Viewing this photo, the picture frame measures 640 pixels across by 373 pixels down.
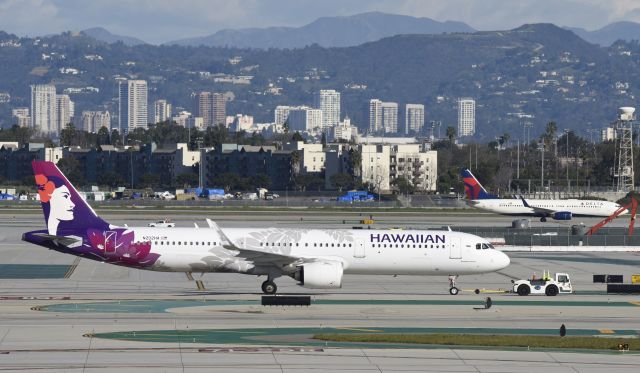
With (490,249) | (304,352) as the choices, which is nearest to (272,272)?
(490,249)

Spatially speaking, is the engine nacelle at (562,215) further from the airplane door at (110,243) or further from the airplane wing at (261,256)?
the airplane door at (110,243)

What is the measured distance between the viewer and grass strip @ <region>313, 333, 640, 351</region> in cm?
4356

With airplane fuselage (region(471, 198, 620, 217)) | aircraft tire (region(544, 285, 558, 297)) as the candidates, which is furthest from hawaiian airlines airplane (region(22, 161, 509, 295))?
airplane fuselage (region(471, 198, 620, 217))

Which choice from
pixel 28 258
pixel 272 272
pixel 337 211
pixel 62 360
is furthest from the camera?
pixel 337 211

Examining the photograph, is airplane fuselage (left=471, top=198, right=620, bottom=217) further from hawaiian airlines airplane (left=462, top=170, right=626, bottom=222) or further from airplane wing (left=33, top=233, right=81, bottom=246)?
airplane wing (left=33, top=233, right=81, bottom=246)

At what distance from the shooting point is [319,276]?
2233 inches

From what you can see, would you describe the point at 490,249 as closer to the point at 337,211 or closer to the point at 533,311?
the point at 533,311

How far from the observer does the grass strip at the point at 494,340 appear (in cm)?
4356

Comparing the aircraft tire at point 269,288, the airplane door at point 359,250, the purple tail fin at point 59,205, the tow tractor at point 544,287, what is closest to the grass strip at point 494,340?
the aircraft tire at point 269,288

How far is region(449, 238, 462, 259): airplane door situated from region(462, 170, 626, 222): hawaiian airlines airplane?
238 feet

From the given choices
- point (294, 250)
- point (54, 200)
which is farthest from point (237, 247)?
point (54, 200)

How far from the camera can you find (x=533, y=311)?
5319 cm

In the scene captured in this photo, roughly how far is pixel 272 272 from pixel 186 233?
4.80 metres

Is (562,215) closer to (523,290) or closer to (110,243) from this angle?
(523,290)
